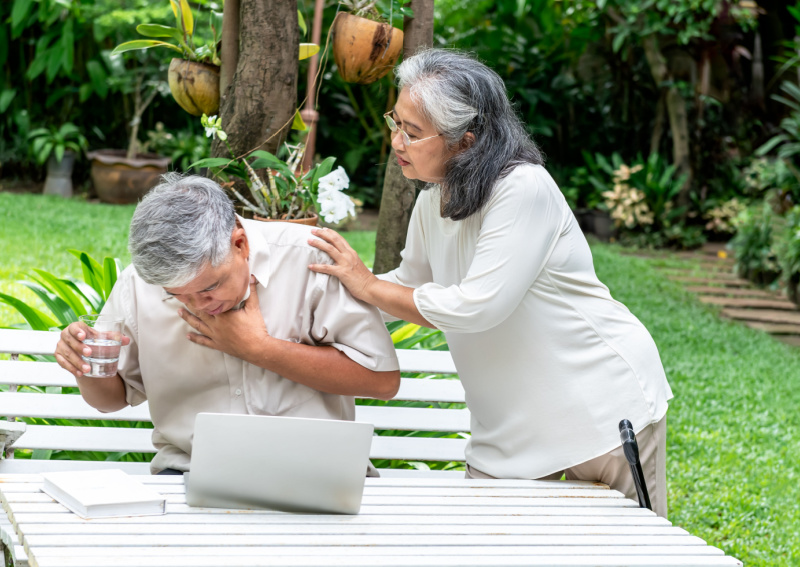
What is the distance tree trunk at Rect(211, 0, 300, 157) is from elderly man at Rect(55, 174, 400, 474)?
0.89 meters

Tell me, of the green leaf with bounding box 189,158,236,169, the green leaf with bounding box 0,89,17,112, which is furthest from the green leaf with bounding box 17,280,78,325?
the green leaf with bounding box 0,89,17,112

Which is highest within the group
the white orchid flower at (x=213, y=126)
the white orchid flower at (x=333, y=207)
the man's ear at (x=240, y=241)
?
the white orchid flower at (x=213, y=126)

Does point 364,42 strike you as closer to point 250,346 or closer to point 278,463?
point 250,346

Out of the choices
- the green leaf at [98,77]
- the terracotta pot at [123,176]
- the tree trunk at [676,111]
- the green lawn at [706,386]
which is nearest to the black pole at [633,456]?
the green lawn at [706,386]

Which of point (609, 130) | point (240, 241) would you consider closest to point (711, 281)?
point (609, 130)

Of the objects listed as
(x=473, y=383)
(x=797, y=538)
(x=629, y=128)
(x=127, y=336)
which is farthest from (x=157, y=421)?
(x=629, y=128)

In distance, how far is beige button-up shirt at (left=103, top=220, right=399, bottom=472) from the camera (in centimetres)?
227

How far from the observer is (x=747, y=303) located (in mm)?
7891

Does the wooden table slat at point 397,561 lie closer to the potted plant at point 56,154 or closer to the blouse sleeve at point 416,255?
the blouse sleeve at point 416,255

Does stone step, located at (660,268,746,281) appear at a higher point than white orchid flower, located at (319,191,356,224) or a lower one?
lower

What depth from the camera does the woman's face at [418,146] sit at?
2.14 m

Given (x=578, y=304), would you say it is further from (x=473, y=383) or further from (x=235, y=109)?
(x=235, y=109)

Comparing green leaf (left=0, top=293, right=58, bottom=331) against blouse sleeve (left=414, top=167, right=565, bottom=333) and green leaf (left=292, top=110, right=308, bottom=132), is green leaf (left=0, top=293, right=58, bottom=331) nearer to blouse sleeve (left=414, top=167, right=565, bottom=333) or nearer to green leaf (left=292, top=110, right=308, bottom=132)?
green leaf (left=292, top=110, right=308, bottom=132)

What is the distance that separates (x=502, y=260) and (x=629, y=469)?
0.62 meters
